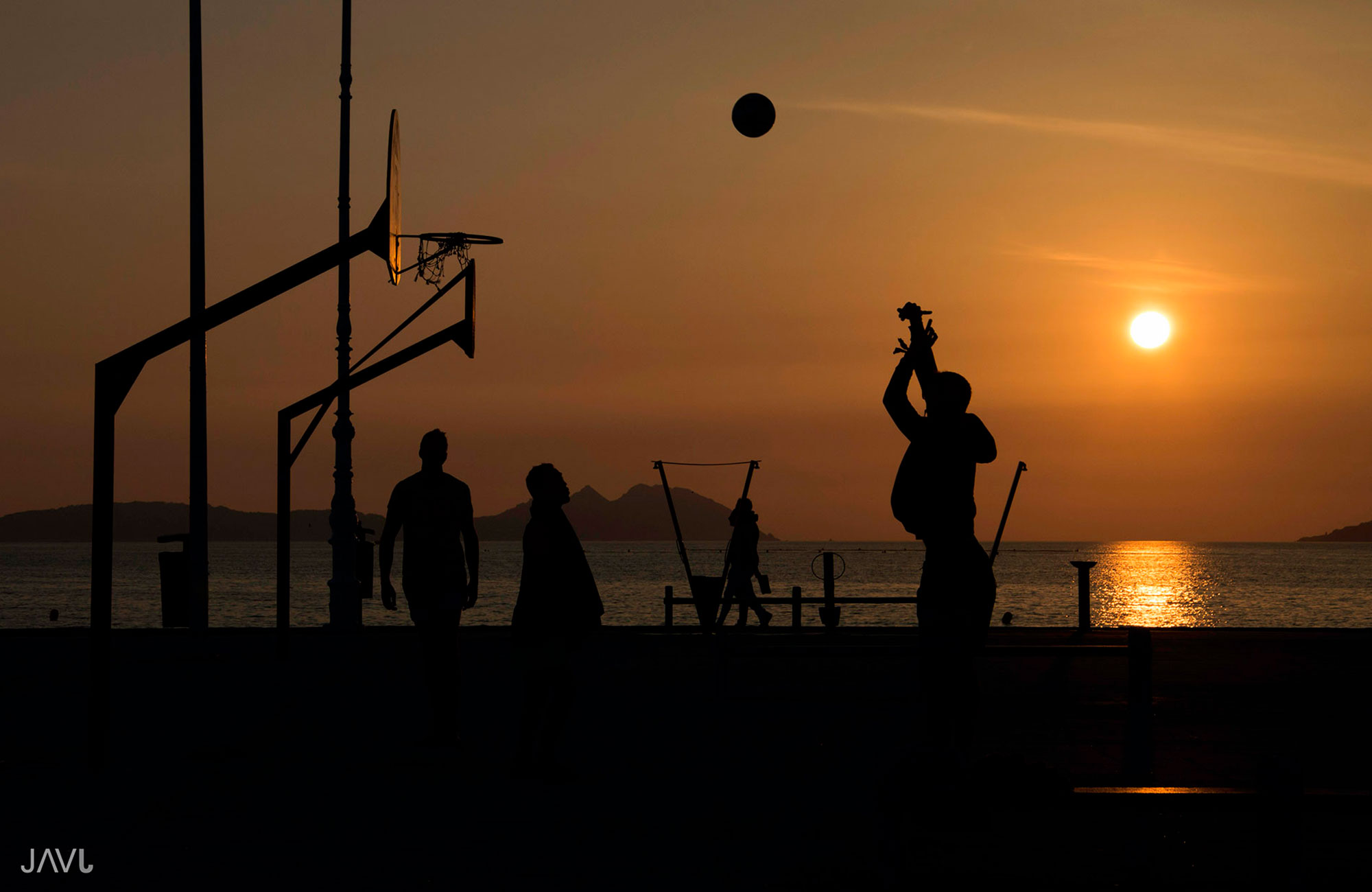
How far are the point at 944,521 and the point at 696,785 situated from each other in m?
2.77

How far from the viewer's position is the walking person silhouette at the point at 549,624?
327 inches

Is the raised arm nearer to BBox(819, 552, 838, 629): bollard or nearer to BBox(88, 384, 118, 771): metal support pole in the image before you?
BBox(88, 384, 118, 771): metal support pole

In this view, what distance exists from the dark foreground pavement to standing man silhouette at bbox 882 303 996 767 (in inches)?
27.1

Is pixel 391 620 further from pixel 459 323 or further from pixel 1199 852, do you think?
pixel 1199 852

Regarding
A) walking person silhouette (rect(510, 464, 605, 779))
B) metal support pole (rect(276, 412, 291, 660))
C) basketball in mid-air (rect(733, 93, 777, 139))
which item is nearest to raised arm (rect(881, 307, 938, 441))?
walking person silhouette (rect(510, 464, 605, 779))

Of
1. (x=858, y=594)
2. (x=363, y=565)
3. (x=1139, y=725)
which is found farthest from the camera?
(x=858, y=594)

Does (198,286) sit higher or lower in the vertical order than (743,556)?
higher

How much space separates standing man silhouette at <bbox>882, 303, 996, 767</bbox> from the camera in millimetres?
5984

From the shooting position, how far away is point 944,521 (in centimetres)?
610

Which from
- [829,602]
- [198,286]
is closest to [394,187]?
[198,286]

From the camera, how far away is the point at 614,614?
7725cm

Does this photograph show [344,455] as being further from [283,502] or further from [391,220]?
[391,220]

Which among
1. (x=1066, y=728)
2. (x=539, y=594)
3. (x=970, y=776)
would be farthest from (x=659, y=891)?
(x=1066, y=728)

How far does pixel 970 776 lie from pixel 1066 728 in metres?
6.73
